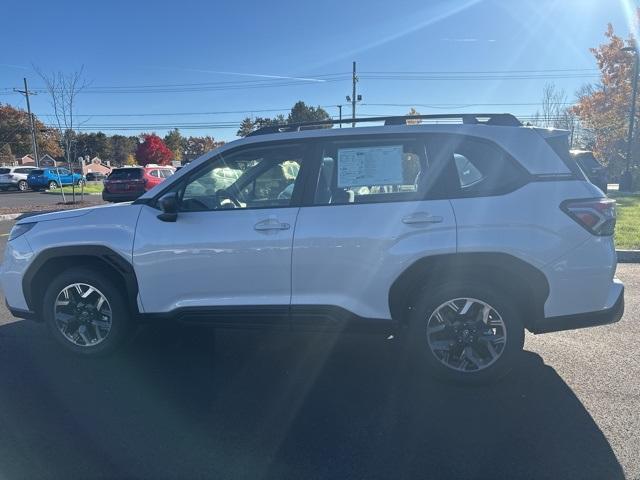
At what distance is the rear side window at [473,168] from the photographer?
3369 millimetres

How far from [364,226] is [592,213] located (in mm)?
1566

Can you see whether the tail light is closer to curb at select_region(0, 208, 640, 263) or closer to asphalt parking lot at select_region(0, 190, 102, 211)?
curb at select_region(0, 208, 640, 263)

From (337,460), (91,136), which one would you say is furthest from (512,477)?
(91,136)

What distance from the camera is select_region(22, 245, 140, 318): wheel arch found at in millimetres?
3766

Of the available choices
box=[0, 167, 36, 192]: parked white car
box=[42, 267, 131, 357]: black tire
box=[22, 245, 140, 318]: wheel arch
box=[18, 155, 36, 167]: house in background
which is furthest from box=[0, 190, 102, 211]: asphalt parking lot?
box=[18, 155, 36, 167]: house in background

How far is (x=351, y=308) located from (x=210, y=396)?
3.93ft

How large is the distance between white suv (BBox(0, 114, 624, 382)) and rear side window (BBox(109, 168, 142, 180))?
17.5 m

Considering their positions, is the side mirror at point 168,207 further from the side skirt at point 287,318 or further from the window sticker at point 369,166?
the window sticker at point 369,166

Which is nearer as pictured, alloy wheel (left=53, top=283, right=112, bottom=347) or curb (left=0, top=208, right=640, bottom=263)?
→ alloy wheel (left=53, top=283, right=112, bottom=347)

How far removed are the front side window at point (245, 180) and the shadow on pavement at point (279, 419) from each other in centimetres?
135

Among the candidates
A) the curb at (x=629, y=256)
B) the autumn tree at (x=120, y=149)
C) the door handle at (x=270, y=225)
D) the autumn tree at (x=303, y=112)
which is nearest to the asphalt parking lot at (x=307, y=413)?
the door handle at (x=270, y=225)

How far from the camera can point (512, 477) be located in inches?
98.2

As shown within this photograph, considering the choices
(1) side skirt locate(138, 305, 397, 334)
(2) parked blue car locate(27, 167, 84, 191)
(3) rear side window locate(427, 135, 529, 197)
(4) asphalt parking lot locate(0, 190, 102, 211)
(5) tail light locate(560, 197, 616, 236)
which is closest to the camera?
(5) tail light locate(560, 197, 616, 236)

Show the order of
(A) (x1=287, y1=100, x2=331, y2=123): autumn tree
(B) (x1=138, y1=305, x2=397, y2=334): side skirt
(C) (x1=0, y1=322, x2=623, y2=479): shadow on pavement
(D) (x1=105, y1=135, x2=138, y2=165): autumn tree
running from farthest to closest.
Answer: (D) (x1=105, y1=135, x2=138, y2=165): autumn tree < (A) (x1=287, y1=100, x2=331, y2=123): autumn tree < (B) (x1=138, y1=305, x2=397, y2=334): side skirt < (C) (x1=0, y1=322, x2=623, y2=479): shadow on pavement
